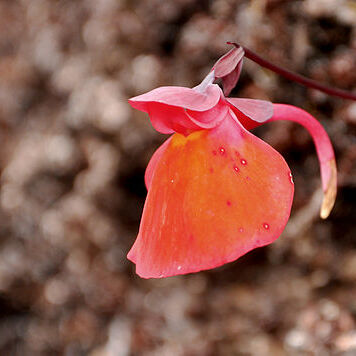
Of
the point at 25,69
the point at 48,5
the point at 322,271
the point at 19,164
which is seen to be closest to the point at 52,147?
the point at 19,164

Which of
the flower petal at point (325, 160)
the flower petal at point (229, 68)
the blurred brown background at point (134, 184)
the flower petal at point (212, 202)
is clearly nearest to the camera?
the flower petal at point (212, 202)

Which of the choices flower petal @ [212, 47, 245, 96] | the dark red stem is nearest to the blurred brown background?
the dark red stem

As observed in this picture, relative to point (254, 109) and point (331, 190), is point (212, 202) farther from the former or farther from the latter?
point (331, 190)

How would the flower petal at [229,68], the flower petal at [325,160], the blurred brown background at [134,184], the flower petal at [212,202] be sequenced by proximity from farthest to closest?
the blurred brown background at [134,184] < the flower petal at [325,160] < the flower petal at [229,68] < the flower petal at [212,202]

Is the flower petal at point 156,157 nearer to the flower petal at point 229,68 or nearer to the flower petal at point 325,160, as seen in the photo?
the flower petal at point 229,68

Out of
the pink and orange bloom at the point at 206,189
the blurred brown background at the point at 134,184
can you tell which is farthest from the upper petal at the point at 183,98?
the blurred brown background at the point at 134,184

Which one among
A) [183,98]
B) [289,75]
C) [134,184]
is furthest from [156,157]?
[134,184]

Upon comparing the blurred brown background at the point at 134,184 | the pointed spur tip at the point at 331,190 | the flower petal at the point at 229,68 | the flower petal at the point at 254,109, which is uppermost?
the flower petal at the point at 229,68
